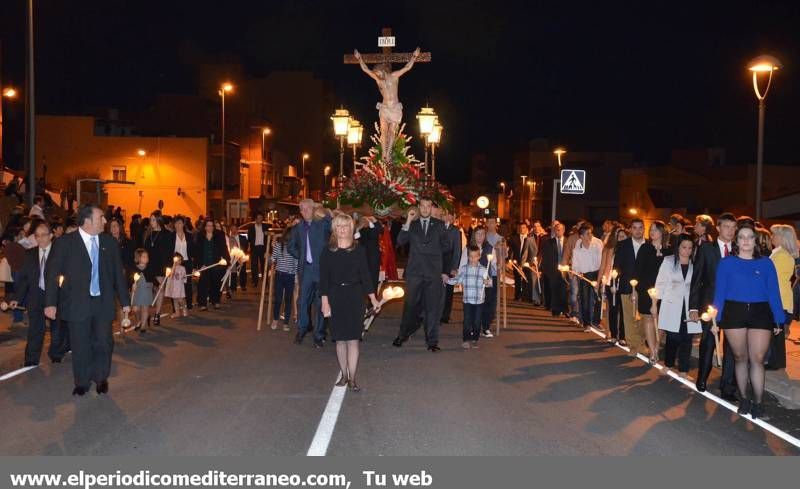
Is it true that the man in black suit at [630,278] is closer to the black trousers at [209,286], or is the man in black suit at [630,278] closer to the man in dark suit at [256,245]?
the black trousers at [209,286]

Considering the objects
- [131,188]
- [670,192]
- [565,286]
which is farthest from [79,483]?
[670,192]

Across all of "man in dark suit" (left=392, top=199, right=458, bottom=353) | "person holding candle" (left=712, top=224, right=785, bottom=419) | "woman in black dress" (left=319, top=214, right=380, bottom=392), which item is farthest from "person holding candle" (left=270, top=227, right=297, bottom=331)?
"person holding candle" (left=712, top=224, right=785, bottom=419)

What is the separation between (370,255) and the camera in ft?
45.5

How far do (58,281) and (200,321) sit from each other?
708 cm

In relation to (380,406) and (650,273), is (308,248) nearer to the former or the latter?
(650,273)

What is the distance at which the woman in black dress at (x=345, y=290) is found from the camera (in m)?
9.75

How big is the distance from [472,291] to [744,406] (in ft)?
16.9

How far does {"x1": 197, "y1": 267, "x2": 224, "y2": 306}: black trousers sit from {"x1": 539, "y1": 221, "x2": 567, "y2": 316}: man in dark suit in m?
6.94

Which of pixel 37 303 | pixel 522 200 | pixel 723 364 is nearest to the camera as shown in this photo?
pixel 723 364

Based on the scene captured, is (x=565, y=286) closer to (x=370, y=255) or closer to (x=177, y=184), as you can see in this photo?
(x=370, y=255)

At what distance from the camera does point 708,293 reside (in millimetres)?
9984

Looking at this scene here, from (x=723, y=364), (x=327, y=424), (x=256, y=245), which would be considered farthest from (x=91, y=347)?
(x=256, y=245)

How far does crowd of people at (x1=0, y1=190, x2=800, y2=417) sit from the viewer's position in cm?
941

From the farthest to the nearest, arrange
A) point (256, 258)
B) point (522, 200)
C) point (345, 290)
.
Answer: point (522, 200) < point (256, 258) < point (345, 290)
